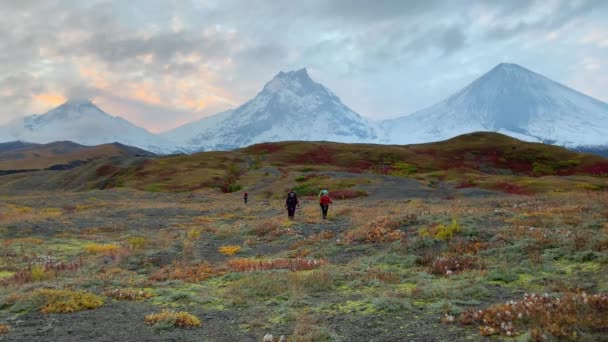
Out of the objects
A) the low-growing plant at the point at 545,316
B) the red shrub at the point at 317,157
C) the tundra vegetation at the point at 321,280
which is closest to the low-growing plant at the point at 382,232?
the tundra vegetation at the point at 321,280

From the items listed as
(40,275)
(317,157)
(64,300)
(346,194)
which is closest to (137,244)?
(40,275)

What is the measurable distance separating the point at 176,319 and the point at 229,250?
12183 mm

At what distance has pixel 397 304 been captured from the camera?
10.4 m

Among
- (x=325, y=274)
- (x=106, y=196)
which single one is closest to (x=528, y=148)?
(x=106, y=196)

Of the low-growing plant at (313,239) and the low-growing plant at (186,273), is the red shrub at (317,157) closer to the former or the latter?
the low-growing plant at (313,239)

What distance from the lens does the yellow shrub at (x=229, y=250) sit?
21.7m

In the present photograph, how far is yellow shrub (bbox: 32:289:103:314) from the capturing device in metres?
11.1

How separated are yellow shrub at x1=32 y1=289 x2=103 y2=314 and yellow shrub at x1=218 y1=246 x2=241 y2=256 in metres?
9.77

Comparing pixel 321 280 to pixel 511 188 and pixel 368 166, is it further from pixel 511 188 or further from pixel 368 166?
pixel 368 166

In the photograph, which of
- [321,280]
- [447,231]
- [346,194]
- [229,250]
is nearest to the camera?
[321,280]

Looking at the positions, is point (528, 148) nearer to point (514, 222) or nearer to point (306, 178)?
point (306, 178)

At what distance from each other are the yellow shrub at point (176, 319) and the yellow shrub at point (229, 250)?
37.2ft

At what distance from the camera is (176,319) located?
32.6 ft

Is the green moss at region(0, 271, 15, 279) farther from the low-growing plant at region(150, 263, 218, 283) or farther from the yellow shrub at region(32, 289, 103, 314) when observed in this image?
the yellow shrub at region(32, 289, 103, 314)
